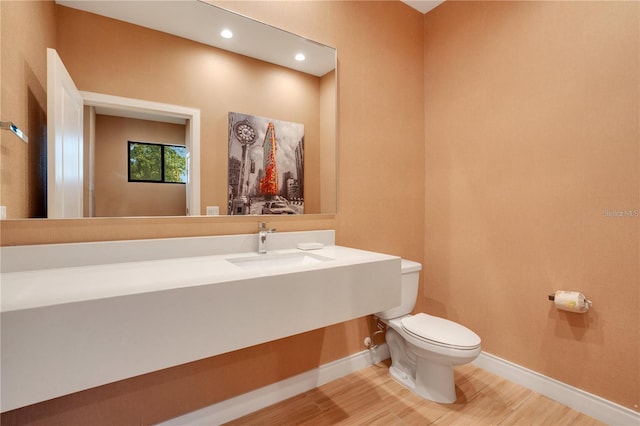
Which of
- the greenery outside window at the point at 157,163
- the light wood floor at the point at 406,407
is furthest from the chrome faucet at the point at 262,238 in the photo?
the light wood floor at the point at 406,407

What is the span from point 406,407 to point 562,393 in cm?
89

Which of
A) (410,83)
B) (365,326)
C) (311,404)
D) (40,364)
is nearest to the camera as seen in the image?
(40,364)

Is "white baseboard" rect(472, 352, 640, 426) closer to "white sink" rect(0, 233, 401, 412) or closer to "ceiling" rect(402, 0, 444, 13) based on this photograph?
"white sink" rect(0, 233, 401, 412)

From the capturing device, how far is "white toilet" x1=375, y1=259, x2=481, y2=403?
5.43 feet

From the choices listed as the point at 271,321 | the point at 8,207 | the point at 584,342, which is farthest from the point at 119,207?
the point at 584,342

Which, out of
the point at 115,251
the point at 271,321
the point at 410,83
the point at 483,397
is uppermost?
the point at 410,83

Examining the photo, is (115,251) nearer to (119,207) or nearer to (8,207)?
(119,207)

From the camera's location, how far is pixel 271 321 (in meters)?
1.10

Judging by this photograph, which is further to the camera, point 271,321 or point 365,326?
point 365,326

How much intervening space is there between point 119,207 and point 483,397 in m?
2.21

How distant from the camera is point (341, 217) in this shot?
2059 mm

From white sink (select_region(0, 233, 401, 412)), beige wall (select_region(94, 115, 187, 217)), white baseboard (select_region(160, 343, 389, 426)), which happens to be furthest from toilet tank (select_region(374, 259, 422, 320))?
beige wall (select_region(94, 115, 187, 217))

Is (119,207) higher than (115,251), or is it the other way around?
(119,207)

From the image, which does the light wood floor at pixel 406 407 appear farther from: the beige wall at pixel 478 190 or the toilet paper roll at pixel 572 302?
the toilet paper roll at pixel 572 302
